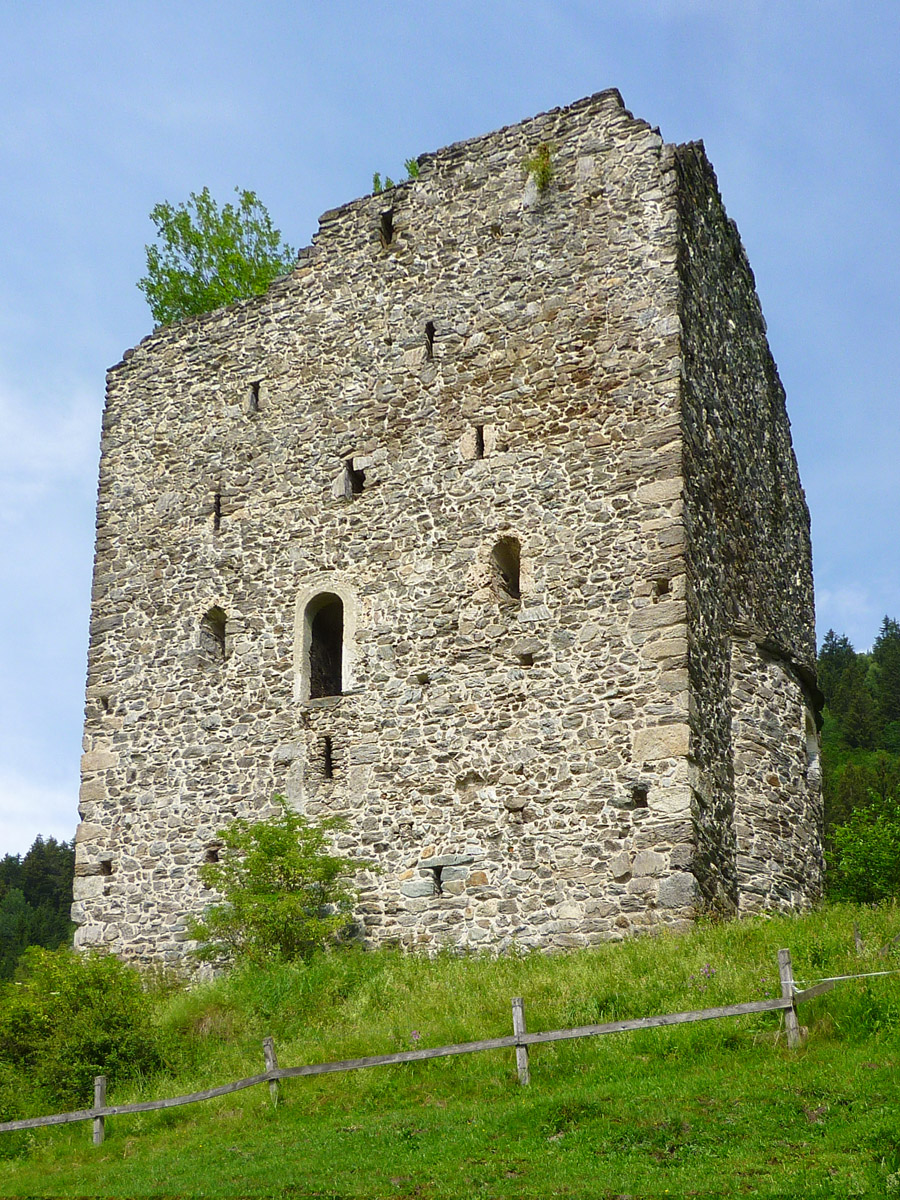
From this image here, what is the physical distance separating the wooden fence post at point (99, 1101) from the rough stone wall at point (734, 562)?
638 centimetres

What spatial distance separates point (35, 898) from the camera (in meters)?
49.5

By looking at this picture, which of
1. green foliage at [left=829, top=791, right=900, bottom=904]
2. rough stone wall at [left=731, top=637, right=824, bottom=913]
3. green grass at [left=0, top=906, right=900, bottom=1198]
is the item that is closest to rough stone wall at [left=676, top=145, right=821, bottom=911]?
rough stone wall at [left=731, top=637, right=824, bottom=913]

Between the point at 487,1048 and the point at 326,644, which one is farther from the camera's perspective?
the point at 326,644

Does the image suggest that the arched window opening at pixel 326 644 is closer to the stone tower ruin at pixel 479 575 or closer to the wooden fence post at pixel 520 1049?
the stone tower ruin at pixel 479 575

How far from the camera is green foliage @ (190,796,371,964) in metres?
15.5

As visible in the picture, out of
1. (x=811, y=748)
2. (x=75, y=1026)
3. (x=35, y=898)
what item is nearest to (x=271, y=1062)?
(x=75, y=1026)

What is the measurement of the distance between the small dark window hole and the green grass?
6.30 metres

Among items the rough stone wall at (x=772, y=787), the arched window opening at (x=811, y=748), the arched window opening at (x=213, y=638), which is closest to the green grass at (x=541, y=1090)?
the rough stone wall at (x=772, y=787)

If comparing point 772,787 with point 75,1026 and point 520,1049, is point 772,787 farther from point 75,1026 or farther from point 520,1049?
point 75,1026

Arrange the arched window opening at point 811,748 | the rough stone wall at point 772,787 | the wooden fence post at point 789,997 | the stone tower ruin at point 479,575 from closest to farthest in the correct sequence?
the wooden fence post at point 789,997 → the stone tower ruin at point 479,575 → the rough stone wall at point 772,787 → the arched window opening at point 811,748

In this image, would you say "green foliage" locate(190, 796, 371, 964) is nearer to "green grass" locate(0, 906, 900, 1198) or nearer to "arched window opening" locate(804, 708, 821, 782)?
"green grass" locate(0, 906, 900, 1198)

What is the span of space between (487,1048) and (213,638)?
8.69 m

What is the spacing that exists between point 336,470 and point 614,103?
19.7 feet

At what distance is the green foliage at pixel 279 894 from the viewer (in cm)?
1545
